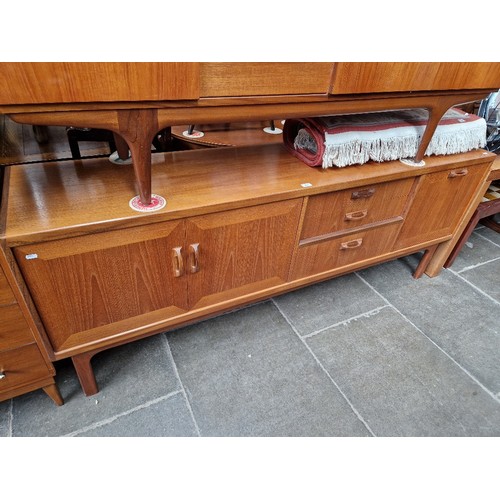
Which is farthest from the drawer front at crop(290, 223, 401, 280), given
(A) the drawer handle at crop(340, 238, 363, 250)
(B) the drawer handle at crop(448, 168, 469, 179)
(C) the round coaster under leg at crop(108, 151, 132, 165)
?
(C) the round coaster under leg at crop(108, 151, 132, 165)

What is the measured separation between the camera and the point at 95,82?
0.64 metres

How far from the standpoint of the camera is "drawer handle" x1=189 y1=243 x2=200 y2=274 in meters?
0.97

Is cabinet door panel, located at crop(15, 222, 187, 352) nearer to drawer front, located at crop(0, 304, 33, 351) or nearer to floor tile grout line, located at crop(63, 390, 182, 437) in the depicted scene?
drawer front, located at crop(0, 304, 33, 351)

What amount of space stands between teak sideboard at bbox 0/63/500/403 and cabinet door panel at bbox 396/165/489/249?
2cm

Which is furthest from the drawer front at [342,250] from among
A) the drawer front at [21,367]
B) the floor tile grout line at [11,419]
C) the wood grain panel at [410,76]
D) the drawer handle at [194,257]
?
the floor tile grout line at [11,419]

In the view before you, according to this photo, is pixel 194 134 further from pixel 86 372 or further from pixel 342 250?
pixel 86 372

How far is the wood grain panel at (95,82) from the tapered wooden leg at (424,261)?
148 cm

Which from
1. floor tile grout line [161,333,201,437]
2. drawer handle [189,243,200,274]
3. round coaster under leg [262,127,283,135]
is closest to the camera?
drawer handle [189,243,200,274]

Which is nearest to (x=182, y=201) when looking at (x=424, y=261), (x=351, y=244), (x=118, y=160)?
(x=118, y=160)

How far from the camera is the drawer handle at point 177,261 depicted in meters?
0.95

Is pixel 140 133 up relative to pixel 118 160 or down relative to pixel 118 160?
up

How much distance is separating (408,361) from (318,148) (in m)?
0.93

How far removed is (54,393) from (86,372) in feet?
0.37

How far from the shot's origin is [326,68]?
0.84 m
